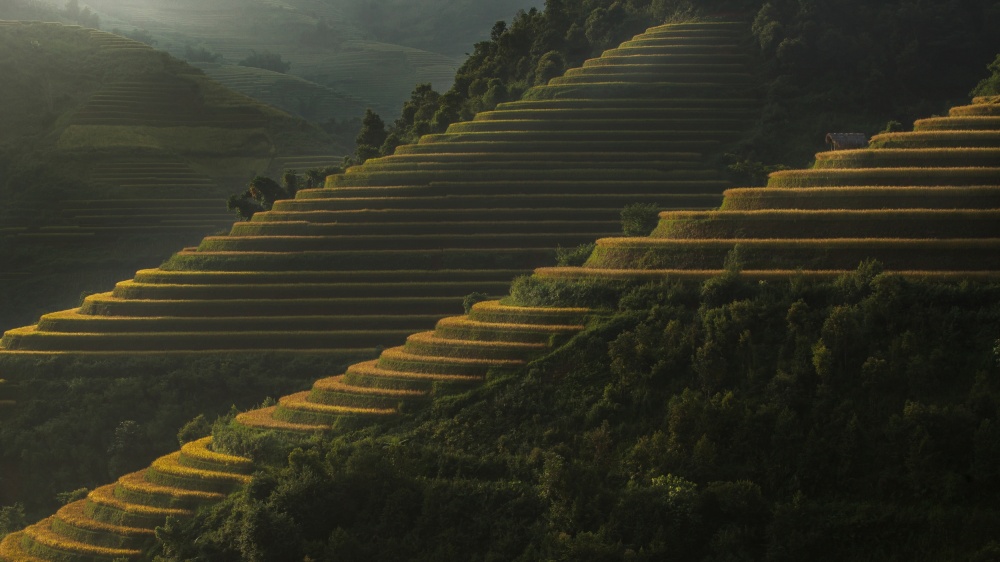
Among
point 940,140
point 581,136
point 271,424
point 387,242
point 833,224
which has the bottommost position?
point 271,424

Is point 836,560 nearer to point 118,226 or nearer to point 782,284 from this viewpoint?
point 782,284

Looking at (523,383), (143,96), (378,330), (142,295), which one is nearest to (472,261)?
(378,330)

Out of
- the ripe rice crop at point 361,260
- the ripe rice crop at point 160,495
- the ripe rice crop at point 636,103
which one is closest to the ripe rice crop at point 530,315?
the ripe rice crop at point 160,495

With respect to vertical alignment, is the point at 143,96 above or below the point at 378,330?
above

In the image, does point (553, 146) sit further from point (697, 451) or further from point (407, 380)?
point (697, 451)

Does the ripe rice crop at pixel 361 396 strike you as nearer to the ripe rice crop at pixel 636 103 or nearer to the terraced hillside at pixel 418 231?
the terraced hillside at pixel 418 231

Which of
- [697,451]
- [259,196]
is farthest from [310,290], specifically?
[697,451]
